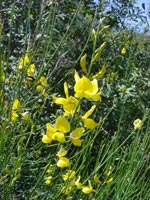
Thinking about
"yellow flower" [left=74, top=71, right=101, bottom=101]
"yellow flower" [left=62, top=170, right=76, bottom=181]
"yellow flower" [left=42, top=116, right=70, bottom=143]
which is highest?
"yellow flower" [left=74, top=71, right=101, bottom=101]

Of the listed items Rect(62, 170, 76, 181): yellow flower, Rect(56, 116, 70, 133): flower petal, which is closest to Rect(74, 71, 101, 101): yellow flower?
Rect(56, 116, 70, 133): flower petal

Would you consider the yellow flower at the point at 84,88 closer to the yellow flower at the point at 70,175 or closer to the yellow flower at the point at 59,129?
the yellow flower at the point at 59,129

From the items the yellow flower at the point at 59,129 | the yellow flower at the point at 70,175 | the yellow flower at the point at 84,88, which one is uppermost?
the yellow flower at the point at 84,88

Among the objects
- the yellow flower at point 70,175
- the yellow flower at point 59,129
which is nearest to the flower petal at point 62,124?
the yellow flower at point 59,129

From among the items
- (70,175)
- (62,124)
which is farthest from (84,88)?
(70,175)

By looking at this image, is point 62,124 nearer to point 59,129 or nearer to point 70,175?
point 59,129

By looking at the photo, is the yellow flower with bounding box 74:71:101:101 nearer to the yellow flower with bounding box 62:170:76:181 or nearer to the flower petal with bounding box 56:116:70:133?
the flower petal with bounding box 56:116:70:133

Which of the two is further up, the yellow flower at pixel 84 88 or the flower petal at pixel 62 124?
the yellow flower at pixel 84 88

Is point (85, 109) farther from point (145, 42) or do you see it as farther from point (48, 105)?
point (145, 42)

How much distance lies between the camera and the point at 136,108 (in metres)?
3.59

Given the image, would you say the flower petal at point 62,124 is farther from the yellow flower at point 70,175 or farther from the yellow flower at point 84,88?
the yellow flower at point 70,175

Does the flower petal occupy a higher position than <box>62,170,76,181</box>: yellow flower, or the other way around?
the flower petal

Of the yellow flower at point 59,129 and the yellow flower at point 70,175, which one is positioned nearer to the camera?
the yellow flower at point 59,129

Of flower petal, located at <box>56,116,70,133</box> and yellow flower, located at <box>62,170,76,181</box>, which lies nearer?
flower petal, located at <box>56,116,70,133</box>
